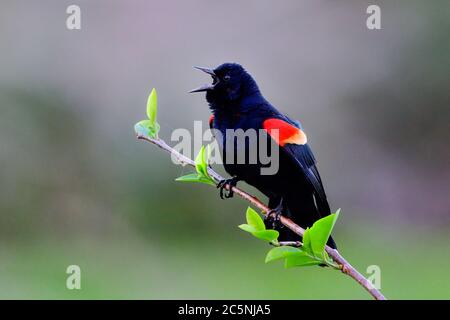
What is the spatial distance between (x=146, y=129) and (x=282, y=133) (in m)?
0.77

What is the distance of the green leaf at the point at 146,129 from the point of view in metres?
1.65

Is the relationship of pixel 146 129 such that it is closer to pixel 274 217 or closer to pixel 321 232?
pixel 321 232

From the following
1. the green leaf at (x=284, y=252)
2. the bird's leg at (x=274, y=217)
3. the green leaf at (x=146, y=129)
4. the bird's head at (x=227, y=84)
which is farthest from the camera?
the bird's head at (x=227, y=84)

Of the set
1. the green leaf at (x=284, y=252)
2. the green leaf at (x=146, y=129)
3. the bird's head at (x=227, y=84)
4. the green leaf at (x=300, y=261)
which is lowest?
the green leaf at (x=300, y=261)

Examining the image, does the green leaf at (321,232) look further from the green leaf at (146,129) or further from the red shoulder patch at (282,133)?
the red shoulder patch at (282,133)

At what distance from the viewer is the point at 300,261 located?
4.36 feet

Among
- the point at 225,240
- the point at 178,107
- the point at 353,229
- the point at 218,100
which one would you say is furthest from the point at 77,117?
the point at 218,100

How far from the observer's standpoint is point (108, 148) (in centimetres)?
692

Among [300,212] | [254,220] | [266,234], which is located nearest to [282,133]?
[300,212]

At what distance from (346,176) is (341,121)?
0.60 m

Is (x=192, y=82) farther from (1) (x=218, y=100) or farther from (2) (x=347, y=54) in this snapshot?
(1) (x=218, y=100)

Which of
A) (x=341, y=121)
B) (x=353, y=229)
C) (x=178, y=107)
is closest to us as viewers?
(x=178, y=107)

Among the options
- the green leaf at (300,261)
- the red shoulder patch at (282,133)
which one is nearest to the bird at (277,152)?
the red shoulder patch at (282,133)

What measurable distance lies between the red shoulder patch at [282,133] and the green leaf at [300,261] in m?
1.02
